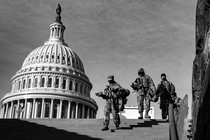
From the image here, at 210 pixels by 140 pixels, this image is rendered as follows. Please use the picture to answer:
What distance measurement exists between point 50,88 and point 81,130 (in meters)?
84.3

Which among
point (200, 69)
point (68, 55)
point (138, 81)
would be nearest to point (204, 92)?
point (200, 69)

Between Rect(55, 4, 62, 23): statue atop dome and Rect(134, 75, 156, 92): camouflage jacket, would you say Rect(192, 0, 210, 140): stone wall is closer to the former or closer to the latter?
Rect(134, 75, 156, 92): camouflage jacket

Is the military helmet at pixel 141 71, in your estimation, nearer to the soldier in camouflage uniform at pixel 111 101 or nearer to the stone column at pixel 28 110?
the soldier in camouflage uniform at pixel 111 101

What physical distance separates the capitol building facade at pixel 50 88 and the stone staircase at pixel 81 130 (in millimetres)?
72403

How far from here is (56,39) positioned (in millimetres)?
118500

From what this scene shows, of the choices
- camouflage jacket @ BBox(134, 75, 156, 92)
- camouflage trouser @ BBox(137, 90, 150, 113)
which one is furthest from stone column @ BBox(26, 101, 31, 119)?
camouflage jacket @ BBox(134, 75, 156, 92)

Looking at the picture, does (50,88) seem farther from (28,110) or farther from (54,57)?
(54,57)

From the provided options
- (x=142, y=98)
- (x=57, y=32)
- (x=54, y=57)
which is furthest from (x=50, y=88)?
(x=142, y=98)

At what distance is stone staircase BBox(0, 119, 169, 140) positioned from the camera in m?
16.1

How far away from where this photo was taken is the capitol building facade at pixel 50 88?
9912 centimetres

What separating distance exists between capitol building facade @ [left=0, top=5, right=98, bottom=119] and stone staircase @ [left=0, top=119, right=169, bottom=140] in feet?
238

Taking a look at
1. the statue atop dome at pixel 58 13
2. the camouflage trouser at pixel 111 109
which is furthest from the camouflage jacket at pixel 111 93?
the statue atop dome at pixel 58 13

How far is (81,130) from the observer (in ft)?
59.4

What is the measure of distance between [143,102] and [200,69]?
667 inches
